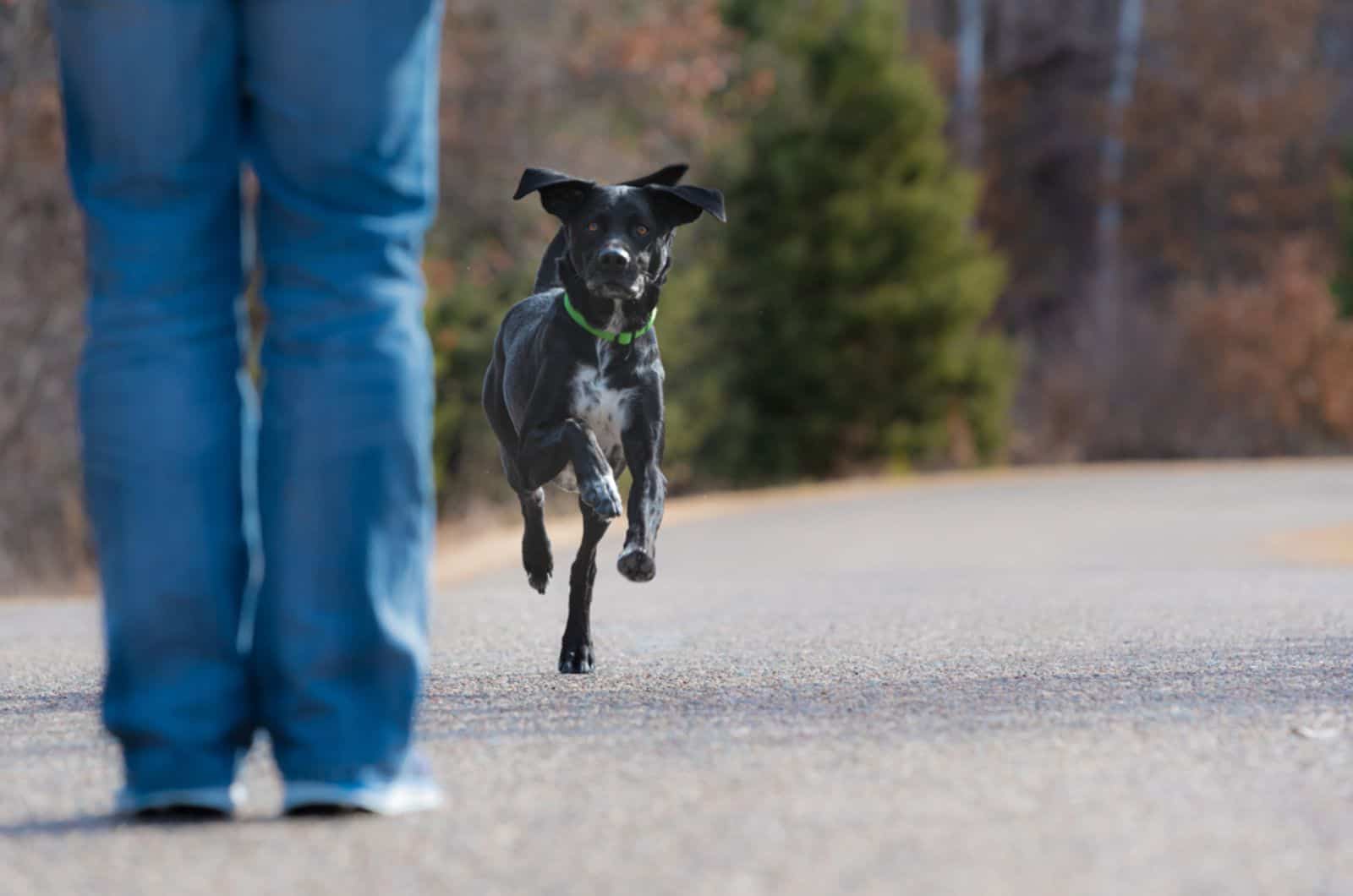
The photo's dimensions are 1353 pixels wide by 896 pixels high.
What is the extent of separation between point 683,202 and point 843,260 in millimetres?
22440

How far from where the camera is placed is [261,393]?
3.08 metres

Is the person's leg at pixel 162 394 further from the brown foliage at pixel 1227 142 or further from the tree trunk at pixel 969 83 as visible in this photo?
the brown foliage at pixel 1227 142

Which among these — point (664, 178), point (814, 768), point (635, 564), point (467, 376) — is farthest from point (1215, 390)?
point (814, 768)

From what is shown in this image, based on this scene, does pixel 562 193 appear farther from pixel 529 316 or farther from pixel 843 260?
pixel 843 260

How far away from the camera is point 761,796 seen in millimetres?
3055

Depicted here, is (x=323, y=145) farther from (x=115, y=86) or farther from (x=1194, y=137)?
(x=1194, y=137)

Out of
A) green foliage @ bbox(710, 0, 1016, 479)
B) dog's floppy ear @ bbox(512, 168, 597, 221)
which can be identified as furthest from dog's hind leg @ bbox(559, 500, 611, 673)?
green foliage @ bbox(710, 0, 1016, 479)

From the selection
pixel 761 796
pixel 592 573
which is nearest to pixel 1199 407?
pixel 592 573

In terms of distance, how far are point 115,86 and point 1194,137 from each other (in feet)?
143

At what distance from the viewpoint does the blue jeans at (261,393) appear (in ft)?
9.76

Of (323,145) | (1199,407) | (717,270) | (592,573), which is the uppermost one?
(323,145)

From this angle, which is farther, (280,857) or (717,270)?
(717,270)

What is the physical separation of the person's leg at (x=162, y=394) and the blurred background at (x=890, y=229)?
40.9ft

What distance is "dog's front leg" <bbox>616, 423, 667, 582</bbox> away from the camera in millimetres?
4910
